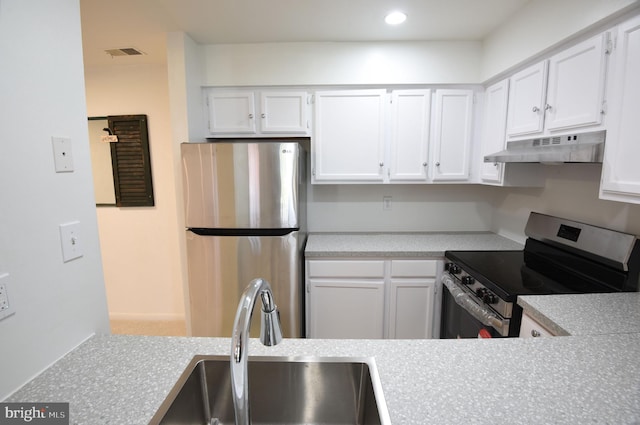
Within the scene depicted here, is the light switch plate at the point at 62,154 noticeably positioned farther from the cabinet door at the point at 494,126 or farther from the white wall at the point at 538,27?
the cabinet door at the point at 494,126

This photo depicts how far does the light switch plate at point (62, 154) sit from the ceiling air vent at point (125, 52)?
6.34ft

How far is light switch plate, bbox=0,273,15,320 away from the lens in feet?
2.41

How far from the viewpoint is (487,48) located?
2221 mm

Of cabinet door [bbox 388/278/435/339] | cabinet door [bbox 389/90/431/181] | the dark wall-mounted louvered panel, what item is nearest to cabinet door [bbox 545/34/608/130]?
cabinet door [bbox 389/90/431/181]

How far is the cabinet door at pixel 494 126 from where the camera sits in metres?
2.07

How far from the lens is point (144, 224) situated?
114 inches

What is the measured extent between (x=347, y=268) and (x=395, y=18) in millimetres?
1709

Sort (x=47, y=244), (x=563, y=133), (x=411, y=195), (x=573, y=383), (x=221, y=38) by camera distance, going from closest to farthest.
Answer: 1. (x=573, y=383)
2. (x=47, y=244)
3. (x=563, y=133)
4. (x=221, y=38)
5. (x=411, y=195)

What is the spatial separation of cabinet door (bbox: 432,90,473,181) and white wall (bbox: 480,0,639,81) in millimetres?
241

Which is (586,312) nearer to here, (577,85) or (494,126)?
(577,85)

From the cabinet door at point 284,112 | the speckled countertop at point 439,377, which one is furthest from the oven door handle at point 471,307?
the cabinet door at point 284,112

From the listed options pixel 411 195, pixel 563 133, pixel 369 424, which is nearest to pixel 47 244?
pixel 369 424

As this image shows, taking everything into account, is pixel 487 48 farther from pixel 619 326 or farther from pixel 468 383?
pixel 468 383

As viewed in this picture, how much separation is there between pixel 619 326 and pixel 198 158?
7.39ft
